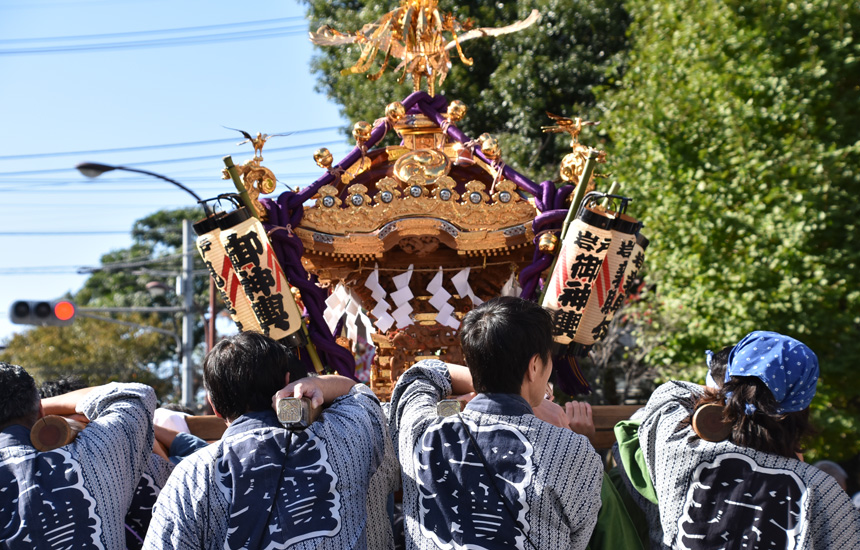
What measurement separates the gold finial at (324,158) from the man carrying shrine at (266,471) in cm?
203

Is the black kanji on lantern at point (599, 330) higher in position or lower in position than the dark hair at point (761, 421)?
lower

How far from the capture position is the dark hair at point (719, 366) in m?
2.02

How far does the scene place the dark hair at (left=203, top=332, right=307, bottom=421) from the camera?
1875mm

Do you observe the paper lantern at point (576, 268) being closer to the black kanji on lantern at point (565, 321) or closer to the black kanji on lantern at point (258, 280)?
the black kanji on lantern at point (565, 321)

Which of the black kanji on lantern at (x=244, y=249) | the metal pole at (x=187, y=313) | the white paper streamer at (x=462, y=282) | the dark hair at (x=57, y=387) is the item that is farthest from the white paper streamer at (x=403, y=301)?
the metal pole at (x=187, y=313)

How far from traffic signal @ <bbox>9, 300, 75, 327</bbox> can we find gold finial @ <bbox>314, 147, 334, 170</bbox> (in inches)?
230

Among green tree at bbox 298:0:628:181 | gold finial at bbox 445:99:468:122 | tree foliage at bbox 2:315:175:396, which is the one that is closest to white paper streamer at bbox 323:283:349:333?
gold finial at bbox 445:99:468:122

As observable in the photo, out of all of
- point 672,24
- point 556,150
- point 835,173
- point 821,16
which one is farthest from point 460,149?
point 556,150

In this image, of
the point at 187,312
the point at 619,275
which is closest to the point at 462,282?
the point at 619,275

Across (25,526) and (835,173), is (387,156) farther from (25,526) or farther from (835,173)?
(835,173)

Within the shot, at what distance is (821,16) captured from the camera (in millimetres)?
7043

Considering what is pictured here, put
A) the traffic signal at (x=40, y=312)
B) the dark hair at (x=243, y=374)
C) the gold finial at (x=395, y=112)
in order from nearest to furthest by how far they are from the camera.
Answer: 1. the dark hair at (x=243, y=374)
2. the gold finial at (x=395, y=112)
3. the traffic signal at (x=40, y=312)

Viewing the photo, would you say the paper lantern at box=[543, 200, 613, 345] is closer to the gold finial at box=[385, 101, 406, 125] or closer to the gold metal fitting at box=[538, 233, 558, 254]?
the gold metal fitting at box=[538, 233, 558, 254]

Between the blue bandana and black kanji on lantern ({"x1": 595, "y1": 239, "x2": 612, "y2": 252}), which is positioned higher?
black kanji on lantern ({"x1": 595, "y1": 239, "x2": 612, "y2": 252})
